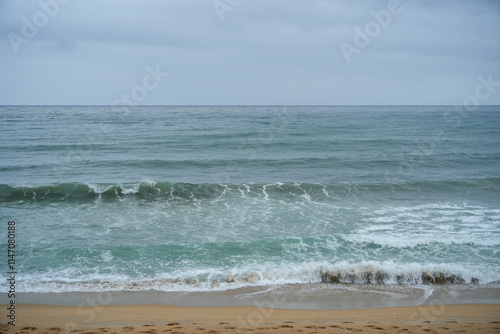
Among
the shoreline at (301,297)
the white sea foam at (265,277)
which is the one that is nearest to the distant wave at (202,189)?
the white sea foam at (265,277)

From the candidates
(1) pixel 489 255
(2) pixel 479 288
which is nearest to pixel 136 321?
(2) pixel 479 288

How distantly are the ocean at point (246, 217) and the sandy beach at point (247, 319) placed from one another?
1023mm

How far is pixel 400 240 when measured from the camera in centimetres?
1140

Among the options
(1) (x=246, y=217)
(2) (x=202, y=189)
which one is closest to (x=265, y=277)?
(1) (x=246, y=217)

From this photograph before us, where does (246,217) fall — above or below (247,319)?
above

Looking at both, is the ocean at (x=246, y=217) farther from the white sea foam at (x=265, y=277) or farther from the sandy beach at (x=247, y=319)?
the sandy beach at (x=247, y=319)

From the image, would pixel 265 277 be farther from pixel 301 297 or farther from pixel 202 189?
pixel 202 189

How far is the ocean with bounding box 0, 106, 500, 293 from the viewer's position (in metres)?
9.27

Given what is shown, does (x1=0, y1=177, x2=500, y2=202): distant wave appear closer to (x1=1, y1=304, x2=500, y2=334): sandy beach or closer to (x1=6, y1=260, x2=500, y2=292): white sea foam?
(x1=6, y1=260, x2=500, y2=292): white sea foam

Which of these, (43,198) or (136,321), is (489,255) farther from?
(43,198)

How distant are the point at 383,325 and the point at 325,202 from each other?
9075mm

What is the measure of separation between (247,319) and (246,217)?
21.8 ft

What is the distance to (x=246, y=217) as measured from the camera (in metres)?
13.8

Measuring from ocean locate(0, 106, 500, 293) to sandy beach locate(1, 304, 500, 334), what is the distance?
102 centimetres
